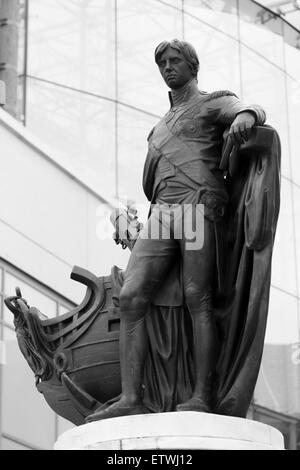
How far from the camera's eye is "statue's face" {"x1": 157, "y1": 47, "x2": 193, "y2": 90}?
457 inches

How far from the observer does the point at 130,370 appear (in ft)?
36.1

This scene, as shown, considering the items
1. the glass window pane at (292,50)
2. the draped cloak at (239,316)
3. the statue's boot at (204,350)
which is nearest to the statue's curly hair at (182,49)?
the draped cloak at (239,316)

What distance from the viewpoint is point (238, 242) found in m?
11.3

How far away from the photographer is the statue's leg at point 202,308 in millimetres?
10859

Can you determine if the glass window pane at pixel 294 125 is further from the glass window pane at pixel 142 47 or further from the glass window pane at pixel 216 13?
the glass window pane at pixel 142 47

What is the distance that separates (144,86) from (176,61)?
78.9 ft

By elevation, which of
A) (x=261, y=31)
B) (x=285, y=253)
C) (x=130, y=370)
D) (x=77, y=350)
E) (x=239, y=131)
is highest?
(x=261, y=31)

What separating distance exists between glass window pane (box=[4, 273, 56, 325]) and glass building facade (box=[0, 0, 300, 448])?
4.79 m

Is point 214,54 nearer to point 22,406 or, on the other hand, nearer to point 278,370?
point 278,370

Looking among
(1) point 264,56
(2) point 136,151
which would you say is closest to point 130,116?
(2) point 136,151

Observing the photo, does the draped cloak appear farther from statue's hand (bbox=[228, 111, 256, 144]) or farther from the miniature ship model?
the miniature ship model

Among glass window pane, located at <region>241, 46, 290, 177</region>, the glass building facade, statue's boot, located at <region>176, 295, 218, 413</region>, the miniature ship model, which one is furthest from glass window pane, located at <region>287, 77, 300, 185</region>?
statue's boot, located at <region>176, 295, 218, 413</region>

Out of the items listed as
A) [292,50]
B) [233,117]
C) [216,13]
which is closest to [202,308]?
[233,117]

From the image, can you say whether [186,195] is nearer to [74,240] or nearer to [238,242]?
[238,242]
